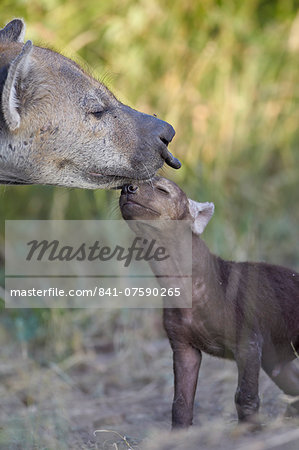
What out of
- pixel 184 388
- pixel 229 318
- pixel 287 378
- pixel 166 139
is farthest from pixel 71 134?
pixel 287 378

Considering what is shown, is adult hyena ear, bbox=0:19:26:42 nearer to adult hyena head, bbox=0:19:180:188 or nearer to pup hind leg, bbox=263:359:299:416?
adult hyena head, bbox=0:19:180:188

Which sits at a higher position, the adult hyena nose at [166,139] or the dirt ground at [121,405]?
the adult hyena nose at [166,139]

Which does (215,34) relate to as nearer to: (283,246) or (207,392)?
(283,246)

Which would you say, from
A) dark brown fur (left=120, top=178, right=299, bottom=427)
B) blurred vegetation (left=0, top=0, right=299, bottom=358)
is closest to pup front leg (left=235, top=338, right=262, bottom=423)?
dark brown fur (left=120, top=178, right=299, bottom=427)

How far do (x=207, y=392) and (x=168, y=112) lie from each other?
2982 millimetres

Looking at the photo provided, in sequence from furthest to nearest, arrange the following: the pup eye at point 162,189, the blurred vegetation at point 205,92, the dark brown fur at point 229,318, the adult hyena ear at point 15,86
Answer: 1. the blurred vegetation at point 205,92
2. the pup eye at point 162,189
3. the dark brown fur at point 229,318
4. the adult hyena ear at point 15,86

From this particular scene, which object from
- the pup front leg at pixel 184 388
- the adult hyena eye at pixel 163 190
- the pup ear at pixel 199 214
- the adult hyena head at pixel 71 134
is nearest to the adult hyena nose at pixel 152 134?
the adult hyena head at pixel 71 134

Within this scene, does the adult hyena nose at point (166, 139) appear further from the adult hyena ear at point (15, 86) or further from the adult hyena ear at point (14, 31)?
the adult hyena ear at point (14, 31)

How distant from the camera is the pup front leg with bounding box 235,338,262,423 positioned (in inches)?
139

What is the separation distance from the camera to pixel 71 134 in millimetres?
3602

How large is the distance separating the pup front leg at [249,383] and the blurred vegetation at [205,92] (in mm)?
2606

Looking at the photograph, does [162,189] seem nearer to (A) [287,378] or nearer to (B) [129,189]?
(B) [129,189]

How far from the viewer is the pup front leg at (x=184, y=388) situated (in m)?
3.67

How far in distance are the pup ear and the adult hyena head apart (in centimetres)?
27
